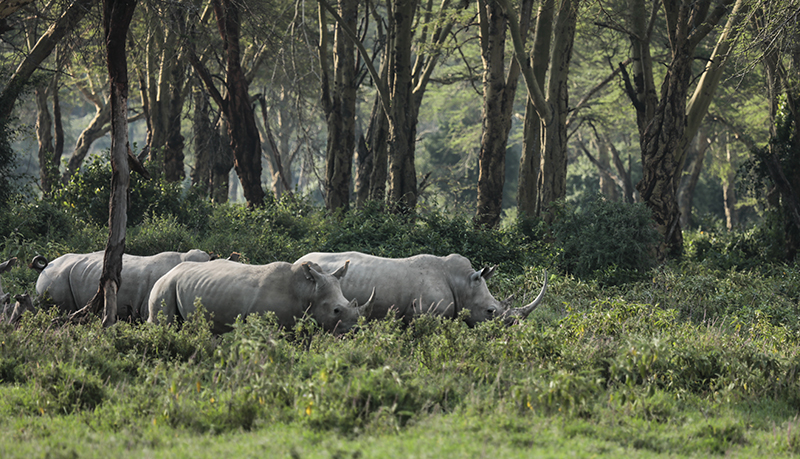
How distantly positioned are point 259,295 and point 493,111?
10.1 meters

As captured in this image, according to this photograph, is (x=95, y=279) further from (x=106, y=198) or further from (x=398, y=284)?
(x=106, y=198)

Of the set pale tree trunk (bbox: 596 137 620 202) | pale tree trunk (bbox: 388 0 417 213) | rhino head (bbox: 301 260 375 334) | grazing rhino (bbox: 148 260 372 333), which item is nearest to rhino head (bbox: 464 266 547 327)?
grazing rhino (bbox: 148 260 372 333)

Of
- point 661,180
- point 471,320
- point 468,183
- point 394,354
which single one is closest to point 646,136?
point 661,180

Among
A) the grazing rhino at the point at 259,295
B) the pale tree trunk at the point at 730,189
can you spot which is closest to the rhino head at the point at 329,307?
the grazing rhino at the point at 259,295

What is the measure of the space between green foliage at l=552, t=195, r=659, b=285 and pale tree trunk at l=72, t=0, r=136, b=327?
8505 mm

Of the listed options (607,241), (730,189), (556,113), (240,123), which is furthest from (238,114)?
(730,189)

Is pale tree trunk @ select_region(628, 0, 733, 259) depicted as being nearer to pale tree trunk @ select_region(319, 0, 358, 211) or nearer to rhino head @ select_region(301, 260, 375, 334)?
pale tree trunk @ select_region(319, 0, 358, 211)

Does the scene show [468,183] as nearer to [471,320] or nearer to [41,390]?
[471,320]

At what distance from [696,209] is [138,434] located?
37332mm

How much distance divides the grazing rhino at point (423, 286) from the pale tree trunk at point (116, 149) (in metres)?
2.16

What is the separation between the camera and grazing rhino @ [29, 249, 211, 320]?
933cm

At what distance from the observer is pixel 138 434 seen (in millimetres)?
5117

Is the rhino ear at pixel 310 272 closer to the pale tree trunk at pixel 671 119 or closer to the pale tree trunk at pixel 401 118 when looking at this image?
the pale tree trunk at pixel 401 118

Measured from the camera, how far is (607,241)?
45.1 feet
